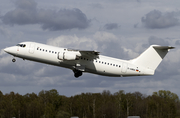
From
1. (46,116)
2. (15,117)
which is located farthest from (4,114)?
(46,116)

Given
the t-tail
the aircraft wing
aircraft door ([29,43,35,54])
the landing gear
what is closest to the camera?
the aircraft wing

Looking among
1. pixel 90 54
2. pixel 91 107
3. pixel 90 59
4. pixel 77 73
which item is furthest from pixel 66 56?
pixel 91 107

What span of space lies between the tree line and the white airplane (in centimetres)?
3149

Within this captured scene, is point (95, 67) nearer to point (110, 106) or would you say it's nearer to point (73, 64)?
point (73, 64)

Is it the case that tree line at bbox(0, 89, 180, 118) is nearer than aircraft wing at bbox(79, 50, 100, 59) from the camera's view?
No

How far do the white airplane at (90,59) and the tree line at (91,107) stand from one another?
31490mm

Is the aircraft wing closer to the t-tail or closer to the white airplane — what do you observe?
the white airplane

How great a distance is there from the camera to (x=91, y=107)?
7112cm

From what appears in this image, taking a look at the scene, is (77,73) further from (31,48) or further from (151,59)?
(151,59)

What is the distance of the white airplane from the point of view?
31.9 metres

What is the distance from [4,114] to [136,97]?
31.8 m

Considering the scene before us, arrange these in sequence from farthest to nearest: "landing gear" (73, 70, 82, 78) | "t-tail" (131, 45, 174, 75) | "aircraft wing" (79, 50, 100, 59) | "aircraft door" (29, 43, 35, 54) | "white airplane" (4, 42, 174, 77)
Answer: "landing gear" (73, 70, 82, 78) < "t-tail" (131, 45, 174, 75) < "aircraft door" (29, 43, 35, 54) < "white airplane" (4, 42, 174, 77) < "aircraft wing" (79, 50, 100, 59)

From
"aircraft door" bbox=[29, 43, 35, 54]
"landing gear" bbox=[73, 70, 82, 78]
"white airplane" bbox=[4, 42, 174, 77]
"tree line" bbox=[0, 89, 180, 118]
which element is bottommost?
"tree line" bbox=[0, 89, 180, 118]

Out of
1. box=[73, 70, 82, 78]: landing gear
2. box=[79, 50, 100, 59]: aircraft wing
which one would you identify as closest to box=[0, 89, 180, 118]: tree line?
box=[73, 70, 82, 78]: landing gear
